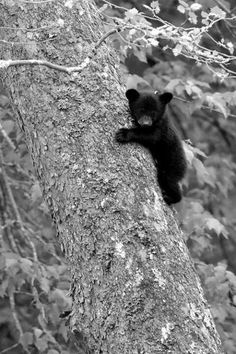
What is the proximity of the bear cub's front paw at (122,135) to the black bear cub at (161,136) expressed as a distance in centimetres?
30

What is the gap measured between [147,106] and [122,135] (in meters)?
1.14

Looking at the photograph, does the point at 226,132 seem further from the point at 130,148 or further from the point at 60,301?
the point at 130,148

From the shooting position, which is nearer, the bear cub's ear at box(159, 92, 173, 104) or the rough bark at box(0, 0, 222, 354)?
the rough bark at box(0, 0, 222, 354)

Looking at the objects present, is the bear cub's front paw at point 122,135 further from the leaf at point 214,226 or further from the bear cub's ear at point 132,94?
the leaf at point 214,226

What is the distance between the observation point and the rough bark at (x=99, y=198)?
10.4 feet

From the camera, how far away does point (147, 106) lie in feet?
15.5

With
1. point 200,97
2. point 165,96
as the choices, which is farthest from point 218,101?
point 165,96

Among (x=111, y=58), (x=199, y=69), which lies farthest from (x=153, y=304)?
(x=199, y=69)

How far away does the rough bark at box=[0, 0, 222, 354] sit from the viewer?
3166 millimetres

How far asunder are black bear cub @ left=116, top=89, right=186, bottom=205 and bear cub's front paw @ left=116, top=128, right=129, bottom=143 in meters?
0.30

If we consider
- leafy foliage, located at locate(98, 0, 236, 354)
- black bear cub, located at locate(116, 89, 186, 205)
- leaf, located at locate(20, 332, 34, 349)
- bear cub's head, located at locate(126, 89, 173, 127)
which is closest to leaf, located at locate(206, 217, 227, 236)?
leafy foliage, located at locate(98, 0, 236, 354)

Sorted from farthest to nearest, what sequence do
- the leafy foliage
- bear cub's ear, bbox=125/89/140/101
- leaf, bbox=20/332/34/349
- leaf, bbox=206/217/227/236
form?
leaf, bbox=206/217/227/236 < leaf, bbox=20/332/34/349 < the leafy foliage < bear cub's ear, bbox=125/89/140/101

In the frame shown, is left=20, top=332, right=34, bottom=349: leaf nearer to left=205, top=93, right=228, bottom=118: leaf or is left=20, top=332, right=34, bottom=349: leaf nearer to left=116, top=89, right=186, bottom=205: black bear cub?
left=116, top=89, right=186, bottom=205: black bear cub

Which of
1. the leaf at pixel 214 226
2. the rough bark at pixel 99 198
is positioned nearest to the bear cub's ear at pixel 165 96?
the rough bark at pixel 99 198
